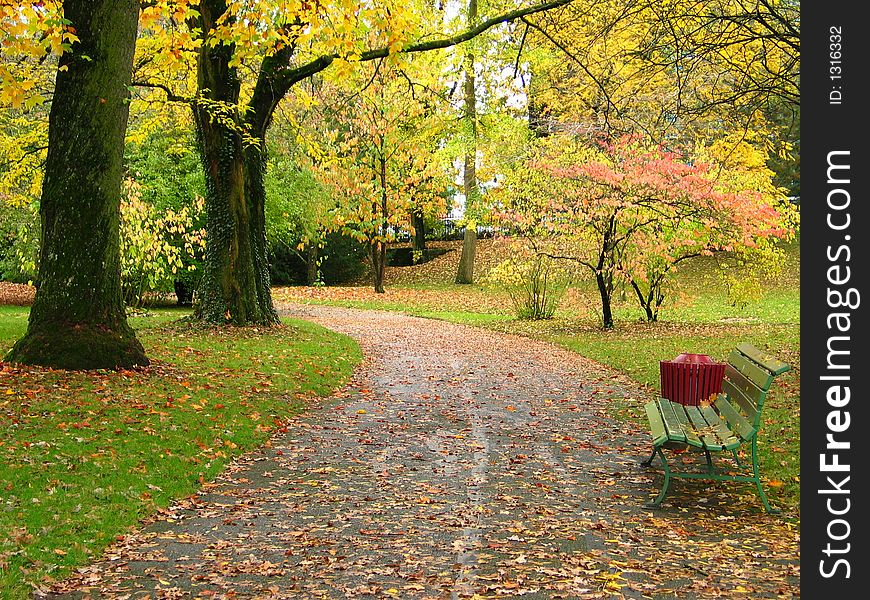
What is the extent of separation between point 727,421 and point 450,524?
103 inches

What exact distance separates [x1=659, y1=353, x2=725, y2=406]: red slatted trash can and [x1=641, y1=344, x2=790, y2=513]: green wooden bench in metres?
2.07

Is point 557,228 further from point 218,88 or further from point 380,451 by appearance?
point 380,451

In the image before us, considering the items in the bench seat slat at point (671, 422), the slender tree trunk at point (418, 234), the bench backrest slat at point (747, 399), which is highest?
the slender tree trunk at point (418, 234)

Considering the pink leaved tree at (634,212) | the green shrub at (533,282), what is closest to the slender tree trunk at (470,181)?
the green shrub at (533,282)

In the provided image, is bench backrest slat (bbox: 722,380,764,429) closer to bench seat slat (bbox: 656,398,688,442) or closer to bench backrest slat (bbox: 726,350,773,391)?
bench backrest slat (bbox: 726,350,773,391)

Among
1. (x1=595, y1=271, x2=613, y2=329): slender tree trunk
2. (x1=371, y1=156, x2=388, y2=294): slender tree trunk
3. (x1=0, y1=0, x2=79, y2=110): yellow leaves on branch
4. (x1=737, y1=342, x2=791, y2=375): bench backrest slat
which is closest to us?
(x1=737, y1=342, x2=791, y2=375): bench backrest slat

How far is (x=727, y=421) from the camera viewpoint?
22.7 ft

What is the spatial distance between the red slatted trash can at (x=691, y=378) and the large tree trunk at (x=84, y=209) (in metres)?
6.71

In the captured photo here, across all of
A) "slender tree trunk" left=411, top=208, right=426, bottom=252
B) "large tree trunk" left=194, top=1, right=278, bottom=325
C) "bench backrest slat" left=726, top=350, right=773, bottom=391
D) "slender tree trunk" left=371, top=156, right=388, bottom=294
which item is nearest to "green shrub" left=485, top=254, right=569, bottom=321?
"large tree trunk" left=194, top=1, right=278, bottom=325

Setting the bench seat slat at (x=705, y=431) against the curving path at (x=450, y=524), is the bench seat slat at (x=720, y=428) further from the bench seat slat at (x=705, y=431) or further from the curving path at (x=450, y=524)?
the curving path at (x=450, y=524)

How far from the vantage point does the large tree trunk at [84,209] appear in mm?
9766

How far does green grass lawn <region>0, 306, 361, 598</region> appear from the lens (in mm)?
5398

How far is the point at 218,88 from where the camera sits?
15.7 meters

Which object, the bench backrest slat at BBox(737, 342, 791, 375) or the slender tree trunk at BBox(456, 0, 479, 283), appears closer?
the bench backrest slat at BBox(737, 342, 791, 375)
